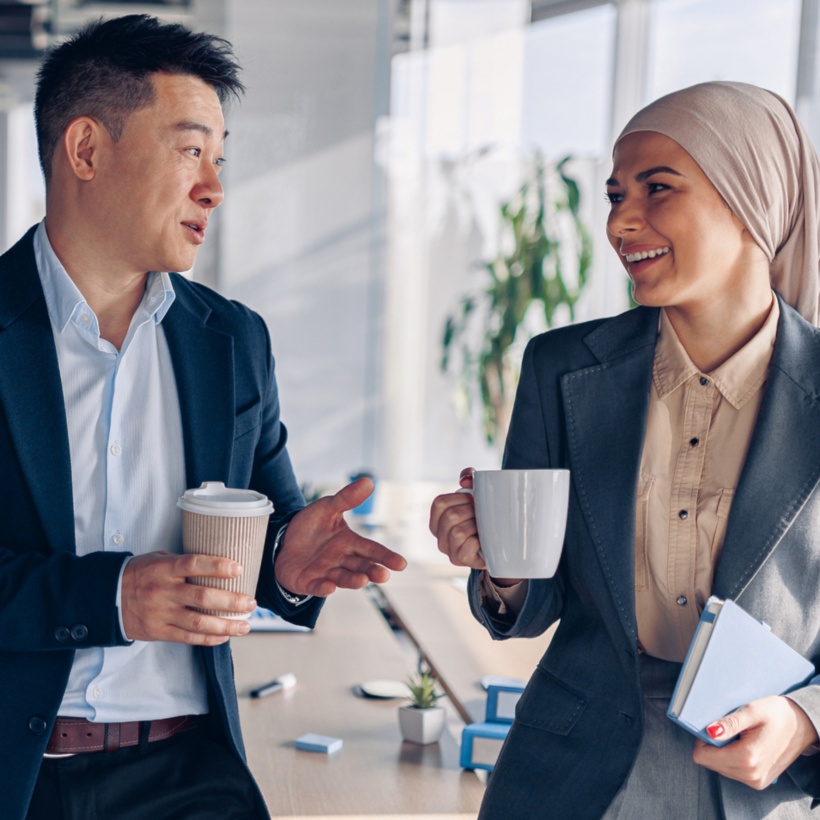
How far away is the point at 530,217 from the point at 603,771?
403 centimetres

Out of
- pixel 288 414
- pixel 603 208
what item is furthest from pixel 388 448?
pixel 603 208

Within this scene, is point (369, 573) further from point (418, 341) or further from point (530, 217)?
point (418, 341)

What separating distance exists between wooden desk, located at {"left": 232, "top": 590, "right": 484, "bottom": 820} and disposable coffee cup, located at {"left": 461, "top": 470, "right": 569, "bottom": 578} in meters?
0.69

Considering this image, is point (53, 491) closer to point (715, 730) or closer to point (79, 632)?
point (79, 632)

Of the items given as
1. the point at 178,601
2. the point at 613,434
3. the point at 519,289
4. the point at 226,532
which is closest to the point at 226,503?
the point at 226,532

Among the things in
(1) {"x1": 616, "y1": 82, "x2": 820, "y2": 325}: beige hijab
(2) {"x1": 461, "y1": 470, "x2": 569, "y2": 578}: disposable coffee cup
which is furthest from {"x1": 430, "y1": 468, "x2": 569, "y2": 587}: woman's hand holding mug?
(1) {"x1": 616, "y1": 82, "x2": 820, "y2": 325}: beige hijab

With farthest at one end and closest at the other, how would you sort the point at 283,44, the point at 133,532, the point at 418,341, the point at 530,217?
the point at 418,341
the point at 283,44
the point at 530,217
the point at 133,532

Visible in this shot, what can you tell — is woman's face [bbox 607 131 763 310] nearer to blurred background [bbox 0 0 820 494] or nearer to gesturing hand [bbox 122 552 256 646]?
gesturing hand [bbox 122 552 256 646]

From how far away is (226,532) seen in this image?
124cm

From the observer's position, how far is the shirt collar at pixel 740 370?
1445 millimetres

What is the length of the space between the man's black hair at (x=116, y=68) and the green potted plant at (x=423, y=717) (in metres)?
1.19

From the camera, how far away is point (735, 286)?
4.78 ft

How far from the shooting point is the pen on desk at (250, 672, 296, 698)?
235 centimetres

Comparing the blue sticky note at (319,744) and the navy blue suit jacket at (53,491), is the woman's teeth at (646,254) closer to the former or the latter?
the navy blue suit jacket at (53,491)
